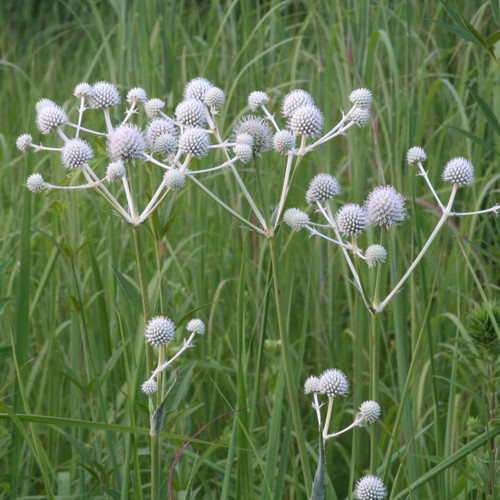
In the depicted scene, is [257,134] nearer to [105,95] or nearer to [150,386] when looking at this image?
[105,95]

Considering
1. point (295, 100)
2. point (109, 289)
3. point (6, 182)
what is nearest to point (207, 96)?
point (295, 100)

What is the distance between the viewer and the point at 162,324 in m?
1.44

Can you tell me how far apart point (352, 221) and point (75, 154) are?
617 mm

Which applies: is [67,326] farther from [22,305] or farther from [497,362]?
[497,362]

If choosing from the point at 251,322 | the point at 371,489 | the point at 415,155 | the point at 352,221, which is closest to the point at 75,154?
the point at 352,221

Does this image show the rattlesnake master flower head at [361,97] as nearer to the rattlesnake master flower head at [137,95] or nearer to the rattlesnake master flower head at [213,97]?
the rattlesnake master flower head at [213,97]

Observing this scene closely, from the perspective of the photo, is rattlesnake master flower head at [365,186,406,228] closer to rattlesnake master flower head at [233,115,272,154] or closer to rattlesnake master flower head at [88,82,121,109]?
rattlesnake master flower head at [233,115,272,154]

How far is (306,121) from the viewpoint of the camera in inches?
58.2

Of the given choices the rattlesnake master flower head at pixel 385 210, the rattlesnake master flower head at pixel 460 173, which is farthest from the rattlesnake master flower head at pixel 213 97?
the rattlesnake master flower head at pixel 460 173

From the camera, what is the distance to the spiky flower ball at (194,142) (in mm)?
1423

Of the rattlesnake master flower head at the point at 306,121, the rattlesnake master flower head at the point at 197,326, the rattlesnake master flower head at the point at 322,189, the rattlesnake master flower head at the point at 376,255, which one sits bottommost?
the rattlesnake master flower head at the point at 197,326

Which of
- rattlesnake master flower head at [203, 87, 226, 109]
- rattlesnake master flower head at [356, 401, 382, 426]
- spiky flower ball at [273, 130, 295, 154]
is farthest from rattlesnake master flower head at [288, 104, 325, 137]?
rattlesnake master flower head at [356, 401, 382, 426]

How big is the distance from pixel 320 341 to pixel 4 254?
1.51m

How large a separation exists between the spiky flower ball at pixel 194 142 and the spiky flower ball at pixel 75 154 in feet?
0.67
